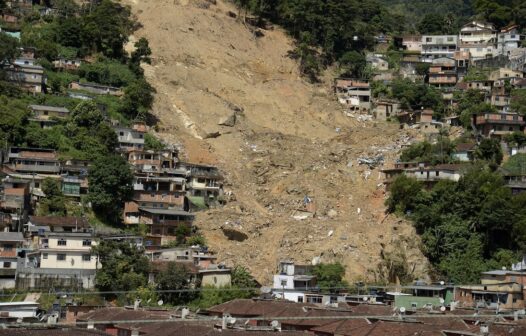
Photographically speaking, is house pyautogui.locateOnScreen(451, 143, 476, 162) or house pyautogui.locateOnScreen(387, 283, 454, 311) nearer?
house pyautogui.locateOnScreen(387, 283, 454, 311)

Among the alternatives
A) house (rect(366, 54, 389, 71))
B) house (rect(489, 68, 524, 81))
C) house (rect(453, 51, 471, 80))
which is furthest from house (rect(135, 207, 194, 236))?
house (rect(453, 51, 471, 80))

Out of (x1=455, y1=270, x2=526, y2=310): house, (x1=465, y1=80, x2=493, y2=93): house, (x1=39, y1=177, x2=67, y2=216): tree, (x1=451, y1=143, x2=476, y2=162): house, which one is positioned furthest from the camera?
(x1=465, y1=80, x2=493, y2=93): house

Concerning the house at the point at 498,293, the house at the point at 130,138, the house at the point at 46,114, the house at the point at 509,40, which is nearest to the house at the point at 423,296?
the house at the point at 498,293

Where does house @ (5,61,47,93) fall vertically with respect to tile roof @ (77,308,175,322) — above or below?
above

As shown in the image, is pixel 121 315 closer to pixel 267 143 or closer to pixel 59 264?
pixel 59 264

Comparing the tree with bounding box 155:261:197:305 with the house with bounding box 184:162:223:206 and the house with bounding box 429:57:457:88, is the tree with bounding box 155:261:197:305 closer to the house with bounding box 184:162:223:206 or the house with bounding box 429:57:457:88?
the house with bounding box 184:162:223:206

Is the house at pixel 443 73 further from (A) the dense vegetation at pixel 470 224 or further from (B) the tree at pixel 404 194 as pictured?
(A) the dense vegetation at pixel 470 224
